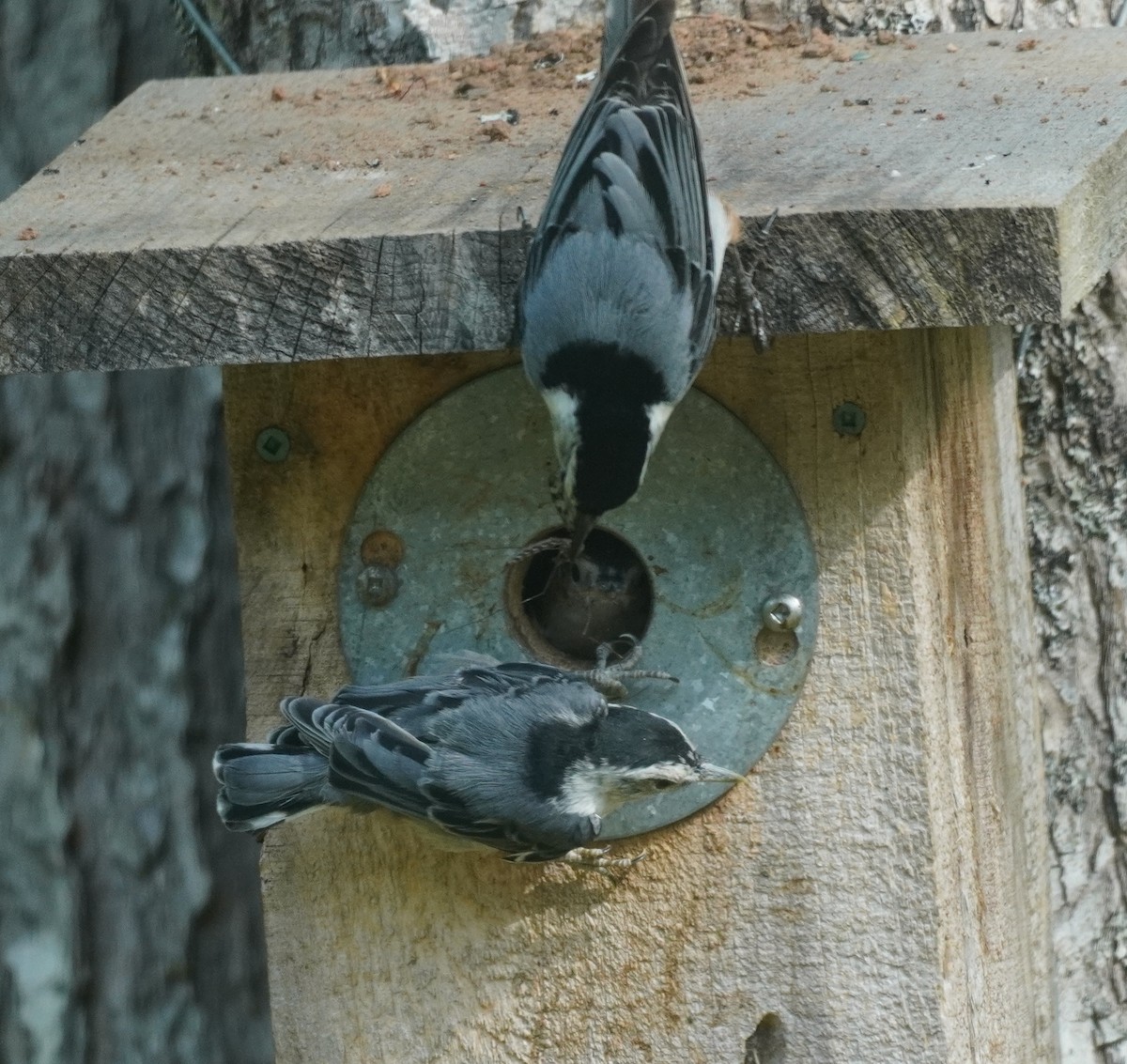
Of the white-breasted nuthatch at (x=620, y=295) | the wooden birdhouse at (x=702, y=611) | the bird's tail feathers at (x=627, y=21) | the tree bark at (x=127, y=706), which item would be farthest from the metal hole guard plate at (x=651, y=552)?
the tree bark at (x=127, y=706)

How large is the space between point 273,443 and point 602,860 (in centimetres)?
63

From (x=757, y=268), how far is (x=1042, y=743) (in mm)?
1320

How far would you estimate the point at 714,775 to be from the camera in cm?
190

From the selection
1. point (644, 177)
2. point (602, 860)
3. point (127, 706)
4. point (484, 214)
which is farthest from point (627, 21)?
point (127, 706)

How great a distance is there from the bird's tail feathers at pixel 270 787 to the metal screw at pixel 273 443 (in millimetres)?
354

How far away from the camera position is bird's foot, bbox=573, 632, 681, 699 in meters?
1.98

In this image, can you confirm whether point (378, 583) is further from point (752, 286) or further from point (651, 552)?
point (752, 286)

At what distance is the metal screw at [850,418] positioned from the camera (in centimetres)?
195

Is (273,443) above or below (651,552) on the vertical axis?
above

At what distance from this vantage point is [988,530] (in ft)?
7.00

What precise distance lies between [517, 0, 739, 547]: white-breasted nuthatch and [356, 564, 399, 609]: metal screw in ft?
0.78

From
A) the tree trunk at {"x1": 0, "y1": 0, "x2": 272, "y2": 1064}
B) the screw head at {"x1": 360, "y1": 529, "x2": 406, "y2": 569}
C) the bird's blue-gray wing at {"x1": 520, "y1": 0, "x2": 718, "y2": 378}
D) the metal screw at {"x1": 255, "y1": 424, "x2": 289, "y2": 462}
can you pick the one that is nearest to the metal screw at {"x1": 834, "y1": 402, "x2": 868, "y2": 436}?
the bird's blue-gray wing at {"x1": 520, "y1": 0, "x2": 718, "y2": 378}

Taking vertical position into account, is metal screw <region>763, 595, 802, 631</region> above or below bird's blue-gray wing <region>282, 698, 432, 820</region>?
above

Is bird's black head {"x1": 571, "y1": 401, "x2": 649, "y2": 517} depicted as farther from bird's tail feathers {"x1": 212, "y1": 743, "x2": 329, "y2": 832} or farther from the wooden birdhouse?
bird's tail feathers {"x1": 212, "y1": 743, "x2": 329, "y2": 832}
